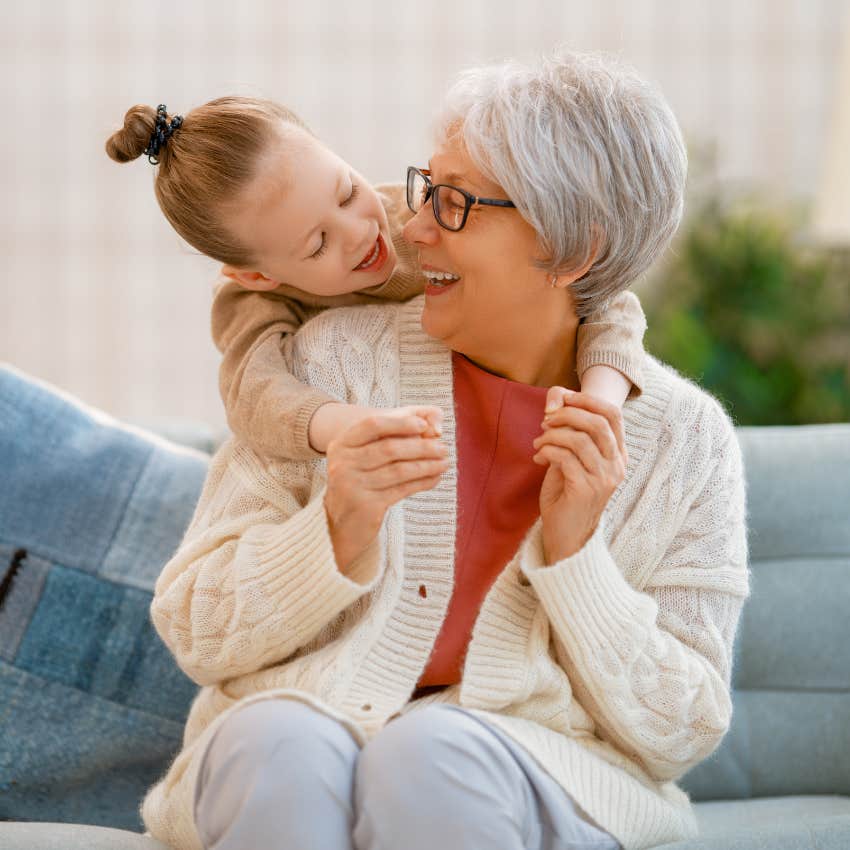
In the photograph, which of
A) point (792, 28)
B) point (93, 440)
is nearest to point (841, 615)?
point (93, 440)

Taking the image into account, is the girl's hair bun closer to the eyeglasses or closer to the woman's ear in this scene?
the eyeglasses

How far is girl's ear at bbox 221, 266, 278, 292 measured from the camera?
1.66m

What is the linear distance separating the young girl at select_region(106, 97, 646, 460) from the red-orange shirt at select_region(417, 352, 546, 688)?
114 millimetres

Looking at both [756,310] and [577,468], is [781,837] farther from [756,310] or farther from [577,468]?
[756,310]

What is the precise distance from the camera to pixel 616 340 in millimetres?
1599

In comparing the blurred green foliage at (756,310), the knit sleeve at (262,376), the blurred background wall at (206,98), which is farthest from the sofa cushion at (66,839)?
the blurred background wall at (206,98)

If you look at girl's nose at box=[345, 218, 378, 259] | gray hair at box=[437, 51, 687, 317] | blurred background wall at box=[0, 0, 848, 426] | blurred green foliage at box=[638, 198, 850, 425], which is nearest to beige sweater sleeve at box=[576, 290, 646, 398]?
gray hair at box=[437, 51, 687, 317]

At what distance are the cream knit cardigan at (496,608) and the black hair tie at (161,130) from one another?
32 cm

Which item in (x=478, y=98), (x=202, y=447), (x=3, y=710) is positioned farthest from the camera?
(x=202, y=447)

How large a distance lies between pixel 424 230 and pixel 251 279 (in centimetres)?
28

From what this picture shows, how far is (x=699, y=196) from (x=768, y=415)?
687 millimetres

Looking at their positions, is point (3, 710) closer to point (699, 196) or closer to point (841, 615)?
point (841, 615)

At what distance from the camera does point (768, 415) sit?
11.4ft

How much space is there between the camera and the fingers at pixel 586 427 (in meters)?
1.40
